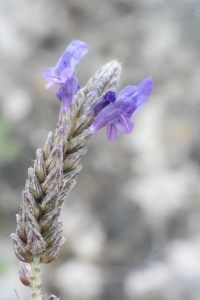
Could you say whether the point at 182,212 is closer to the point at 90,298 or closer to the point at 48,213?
the point at 90,298

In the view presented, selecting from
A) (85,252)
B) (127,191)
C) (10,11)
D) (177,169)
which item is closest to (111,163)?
(127,191)

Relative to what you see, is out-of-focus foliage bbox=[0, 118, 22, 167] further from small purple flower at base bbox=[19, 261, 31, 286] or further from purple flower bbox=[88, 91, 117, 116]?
small purple flower at base bbox=[19, 261, 31, 286]

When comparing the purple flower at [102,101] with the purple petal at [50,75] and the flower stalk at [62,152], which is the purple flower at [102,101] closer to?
the flower stalk at [62,152]

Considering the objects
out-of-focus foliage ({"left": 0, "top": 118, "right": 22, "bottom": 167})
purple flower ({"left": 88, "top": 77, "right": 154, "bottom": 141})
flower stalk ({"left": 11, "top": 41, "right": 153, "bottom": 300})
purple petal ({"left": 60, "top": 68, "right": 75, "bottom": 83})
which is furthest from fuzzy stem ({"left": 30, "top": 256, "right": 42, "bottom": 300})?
out-of-focus foliage ({"left": 0, "top": 118, "right": 22, "bottom": 167})

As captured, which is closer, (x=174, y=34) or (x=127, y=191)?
(x=127, y=191)

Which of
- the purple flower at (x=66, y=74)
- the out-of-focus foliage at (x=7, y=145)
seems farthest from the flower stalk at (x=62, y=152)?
the out-of-focus foliage at (x=7, y=145)

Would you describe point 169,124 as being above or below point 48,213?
above

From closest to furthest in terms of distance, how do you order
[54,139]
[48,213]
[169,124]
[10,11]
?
[48,213] < [54,139] < [169,124] < [10,11]

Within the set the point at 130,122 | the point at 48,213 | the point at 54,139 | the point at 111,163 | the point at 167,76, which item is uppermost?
the point at 167,76
